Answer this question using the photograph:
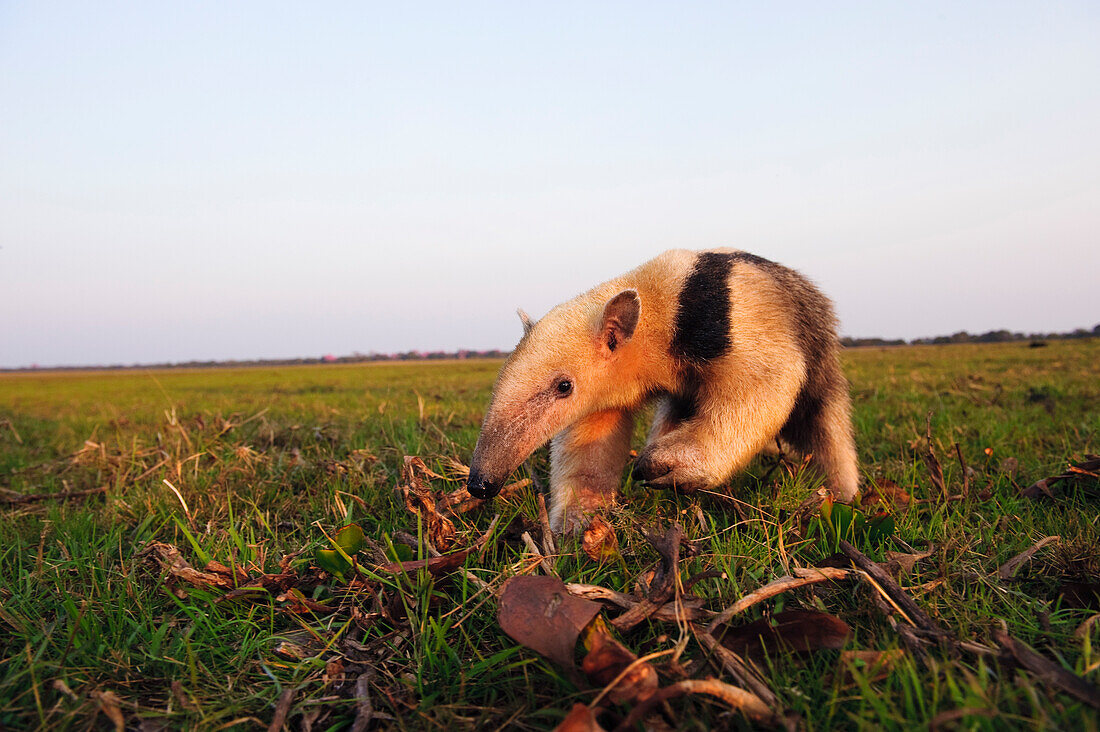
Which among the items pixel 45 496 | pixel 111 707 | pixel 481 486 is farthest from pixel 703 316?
pixel 45 496

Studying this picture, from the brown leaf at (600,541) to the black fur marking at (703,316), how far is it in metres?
1.23

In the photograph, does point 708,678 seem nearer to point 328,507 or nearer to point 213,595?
point 213,595

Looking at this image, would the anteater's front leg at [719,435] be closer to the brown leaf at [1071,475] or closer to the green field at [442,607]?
Answer: the green field at [442,607]

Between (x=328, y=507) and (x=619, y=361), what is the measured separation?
176 centimetres

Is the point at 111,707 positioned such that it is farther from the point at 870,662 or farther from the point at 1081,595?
the point at 1081,595

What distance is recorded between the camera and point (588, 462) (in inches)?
142

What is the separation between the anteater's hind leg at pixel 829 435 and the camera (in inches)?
158

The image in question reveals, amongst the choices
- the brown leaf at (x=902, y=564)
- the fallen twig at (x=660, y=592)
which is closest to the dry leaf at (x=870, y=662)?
the fallen twig at (x=660, y=592)

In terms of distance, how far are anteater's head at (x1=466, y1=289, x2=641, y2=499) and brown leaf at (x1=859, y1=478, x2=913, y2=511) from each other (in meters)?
1.42

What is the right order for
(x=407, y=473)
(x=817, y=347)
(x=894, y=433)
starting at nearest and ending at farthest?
(x=407, y=473)
(x=817, y=347)
(x=894, y=433)

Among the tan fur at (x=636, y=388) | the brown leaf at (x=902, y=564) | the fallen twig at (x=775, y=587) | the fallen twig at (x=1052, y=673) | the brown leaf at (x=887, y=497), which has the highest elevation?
the tan fur at (x=636, y=388)

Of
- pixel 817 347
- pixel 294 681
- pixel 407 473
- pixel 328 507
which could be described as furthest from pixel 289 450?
pixel 817 347

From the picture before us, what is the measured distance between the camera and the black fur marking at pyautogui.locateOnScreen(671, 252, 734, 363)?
3379 millimetres

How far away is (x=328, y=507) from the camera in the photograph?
3.30m
